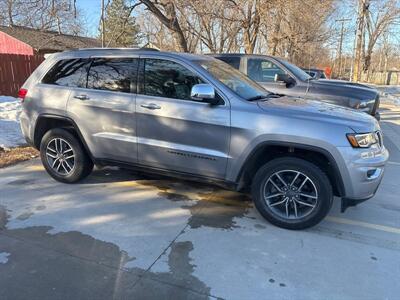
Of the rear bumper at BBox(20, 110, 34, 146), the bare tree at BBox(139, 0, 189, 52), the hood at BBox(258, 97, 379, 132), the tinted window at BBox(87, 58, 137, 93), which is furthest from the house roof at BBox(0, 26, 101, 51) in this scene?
the hood at BBox(258, 97, 379, 132)

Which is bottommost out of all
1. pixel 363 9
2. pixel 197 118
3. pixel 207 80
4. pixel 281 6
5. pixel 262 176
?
pixel 262 176

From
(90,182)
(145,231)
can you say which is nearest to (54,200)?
(90,182)

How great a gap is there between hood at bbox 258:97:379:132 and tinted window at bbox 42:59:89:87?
2359mm

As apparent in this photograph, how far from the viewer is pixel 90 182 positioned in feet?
17.4

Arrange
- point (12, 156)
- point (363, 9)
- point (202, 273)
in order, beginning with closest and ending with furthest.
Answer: point (202, 273), point (12, 156), point (363, 9)

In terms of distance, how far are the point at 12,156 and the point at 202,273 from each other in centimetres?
466

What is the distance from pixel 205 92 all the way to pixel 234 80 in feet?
2.52

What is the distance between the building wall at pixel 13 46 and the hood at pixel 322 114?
33.5 metres

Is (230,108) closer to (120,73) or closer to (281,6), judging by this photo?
(120,73)

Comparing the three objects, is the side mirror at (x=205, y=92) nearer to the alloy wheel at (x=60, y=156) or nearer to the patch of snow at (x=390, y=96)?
the alloy wheel at (x=60, y=156)

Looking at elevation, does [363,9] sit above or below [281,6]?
above

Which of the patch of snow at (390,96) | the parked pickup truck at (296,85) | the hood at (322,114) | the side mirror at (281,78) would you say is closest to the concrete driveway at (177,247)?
the hood at (322,114)

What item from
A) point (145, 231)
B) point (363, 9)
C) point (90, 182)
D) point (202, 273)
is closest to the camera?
point (202, 273)

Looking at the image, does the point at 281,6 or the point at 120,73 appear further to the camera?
the point at 281,6
